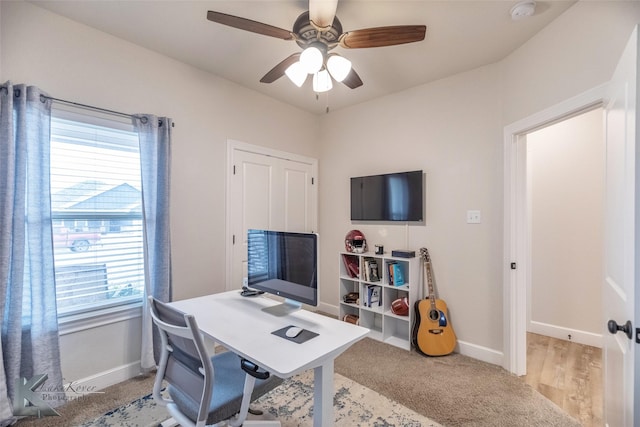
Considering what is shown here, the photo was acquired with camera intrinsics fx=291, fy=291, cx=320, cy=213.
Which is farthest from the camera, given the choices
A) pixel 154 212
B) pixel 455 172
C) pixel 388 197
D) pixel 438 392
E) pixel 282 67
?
pixel 388 197

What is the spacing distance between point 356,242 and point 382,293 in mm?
629

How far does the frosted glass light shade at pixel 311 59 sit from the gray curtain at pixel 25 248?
165 cm

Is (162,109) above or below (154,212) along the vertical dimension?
above

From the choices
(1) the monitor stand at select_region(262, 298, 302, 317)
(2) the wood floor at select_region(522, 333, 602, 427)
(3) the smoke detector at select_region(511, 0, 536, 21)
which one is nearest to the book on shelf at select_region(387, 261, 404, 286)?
(2) the wood floor at select_region(522, 333, 602, 427)

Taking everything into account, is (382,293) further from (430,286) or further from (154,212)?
(154,212)

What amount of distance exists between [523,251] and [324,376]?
78.7 inches

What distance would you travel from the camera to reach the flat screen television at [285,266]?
1631mm

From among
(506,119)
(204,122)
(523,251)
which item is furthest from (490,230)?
(204,122)

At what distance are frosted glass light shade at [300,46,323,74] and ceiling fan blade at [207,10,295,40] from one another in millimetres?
195

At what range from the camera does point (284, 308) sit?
6.01 feet

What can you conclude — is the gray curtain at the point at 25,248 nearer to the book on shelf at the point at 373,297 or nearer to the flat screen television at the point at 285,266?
the flat screen television at the point at 285,266

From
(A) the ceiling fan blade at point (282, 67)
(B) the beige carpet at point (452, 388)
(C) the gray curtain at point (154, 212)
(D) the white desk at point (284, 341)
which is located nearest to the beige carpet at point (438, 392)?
(B) the beige carpet at point (452, 388)

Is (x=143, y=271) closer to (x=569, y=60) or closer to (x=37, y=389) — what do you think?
(x=37, y=389)

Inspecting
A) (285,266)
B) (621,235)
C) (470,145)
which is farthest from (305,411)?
(470,145)
